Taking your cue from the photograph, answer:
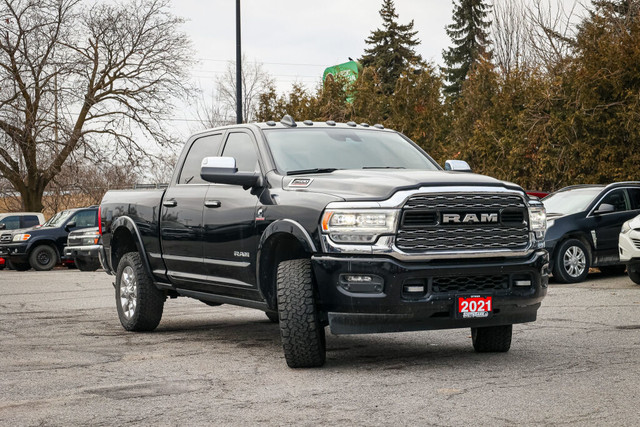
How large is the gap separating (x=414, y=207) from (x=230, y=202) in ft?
6.86

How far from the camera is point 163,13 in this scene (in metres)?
36.5

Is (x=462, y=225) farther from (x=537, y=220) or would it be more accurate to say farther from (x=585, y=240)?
(x=585, y=240)

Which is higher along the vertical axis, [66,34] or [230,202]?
[66,34]

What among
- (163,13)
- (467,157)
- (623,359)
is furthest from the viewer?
(163,13)

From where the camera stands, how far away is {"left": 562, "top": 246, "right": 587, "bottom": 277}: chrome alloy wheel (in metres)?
15.8

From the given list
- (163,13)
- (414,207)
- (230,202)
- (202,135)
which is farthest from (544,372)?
(163,13)

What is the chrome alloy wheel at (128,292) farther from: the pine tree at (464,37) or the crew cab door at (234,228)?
the pine tree at (464,37)

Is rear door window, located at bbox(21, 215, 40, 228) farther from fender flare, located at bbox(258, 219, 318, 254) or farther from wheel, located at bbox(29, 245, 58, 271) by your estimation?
fender flare, located at bbox(258, 219, 318, 254)

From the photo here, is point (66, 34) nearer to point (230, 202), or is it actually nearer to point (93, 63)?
point (93, 63)

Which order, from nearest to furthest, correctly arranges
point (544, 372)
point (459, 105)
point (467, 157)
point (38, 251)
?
1. point (544, 372)
2. point (467, 157)
3. point (38, 251)
4. point (459, 105)

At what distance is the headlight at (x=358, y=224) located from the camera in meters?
6.96

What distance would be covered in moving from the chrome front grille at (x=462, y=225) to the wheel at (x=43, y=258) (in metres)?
22.0

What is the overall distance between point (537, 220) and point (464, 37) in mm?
57004

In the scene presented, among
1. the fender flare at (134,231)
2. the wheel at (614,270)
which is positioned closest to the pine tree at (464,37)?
the wheel at (614,270)
